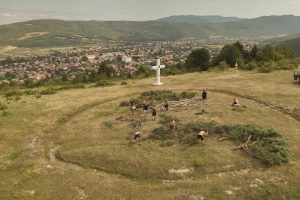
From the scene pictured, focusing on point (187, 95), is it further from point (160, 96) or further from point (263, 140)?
point (263, 140)

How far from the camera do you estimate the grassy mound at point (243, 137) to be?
27.5 metres

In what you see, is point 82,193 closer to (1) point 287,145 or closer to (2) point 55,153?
(2) point 55,153

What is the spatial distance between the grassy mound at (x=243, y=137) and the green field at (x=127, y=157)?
744 millimetres

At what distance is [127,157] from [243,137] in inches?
411

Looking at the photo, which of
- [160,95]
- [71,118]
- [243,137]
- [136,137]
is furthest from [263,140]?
[71,118]

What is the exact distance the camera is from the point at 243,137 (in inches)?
1219

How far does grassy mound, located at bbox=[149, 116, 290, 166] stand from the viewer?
27453 mm

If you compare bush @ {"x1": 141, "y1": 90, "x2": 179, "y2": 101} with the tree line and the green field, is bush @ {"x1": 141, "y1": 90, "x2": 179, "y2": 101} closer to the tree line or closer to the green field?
the green field

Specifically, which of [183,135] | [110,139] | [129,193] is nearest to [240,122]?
[183,135]

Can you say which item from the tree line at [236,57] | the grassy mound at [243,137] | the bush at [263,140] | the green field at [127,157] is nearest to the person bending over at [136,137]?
the green field at [127,157]

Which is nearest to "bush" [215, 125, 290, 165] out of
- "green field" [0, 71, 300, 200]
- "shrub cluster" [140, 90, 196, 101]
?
"green field" [0, 71, 300, 200]

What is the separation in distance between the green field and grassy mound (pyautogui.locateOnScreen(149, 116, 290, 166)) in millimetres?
744

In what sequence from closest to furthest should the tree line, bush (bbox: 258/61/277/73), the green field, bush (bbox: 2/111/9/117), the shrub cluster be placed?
1. the green field
2. bush (bbox: 2/111/9/117)
3. the shrub cluster
4. bush (bbox: 258/61/277/73)
5. the tree line

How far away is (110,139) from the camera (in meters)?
33.1
